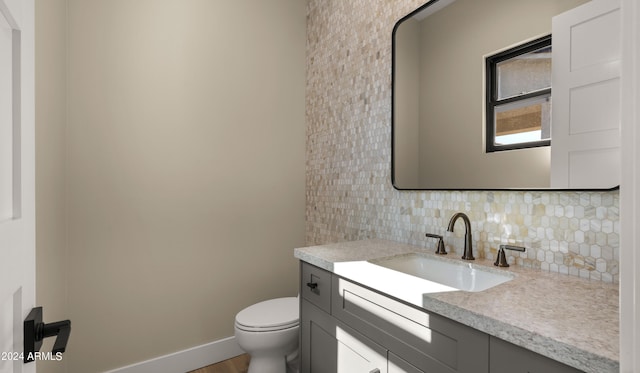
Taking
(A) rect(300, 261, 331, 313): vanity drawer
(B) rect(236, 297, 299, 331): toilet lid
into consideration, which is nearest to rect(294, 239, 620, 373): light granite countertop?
(A) rect(300, 261, 331, 313): vanity drawer

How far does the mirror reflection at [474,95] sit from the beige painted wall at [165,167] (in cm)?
105

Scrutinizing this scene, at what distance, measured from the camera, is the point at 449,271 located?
1.32 m

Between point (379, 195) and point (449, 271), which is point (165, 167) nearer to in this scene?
point (379, 195)

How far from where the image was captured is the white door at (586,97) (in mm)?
985

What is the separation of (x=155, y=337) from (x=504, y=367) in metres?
1.97

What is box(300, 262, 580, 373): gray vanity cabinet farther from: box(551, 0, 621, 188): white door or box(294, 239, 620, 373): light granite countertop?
box(551, 0, 621, 188): white door

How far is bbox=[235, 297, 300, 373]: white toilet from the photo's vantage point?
1.70 meters

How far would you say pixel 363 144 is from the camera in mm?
1929

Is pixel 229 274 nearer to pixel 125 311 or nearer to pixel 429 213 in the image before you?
pixel 125 311

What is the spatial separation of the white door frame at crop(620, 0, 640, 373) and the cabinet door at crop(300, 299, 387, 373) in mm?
764

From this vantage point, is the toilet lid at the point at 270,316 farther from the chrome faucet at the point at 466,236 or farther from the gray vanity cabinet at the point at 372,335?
the chrome faucet at the point at 466,236

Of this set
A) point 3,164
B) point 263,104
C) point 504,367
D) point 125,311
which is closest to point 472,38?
point 504,367

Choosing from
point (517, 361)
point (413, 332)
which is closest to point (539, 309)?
point (517, 361)

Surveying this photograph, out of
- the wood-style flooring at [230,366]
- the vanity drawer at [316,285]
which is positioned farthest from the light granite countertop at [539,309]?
the wood-style flooring at [230,366]
